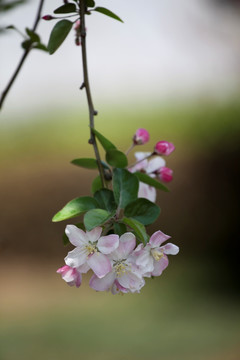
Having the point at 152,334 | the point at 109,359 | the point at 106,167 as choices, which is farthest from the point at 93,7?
the point at 152,334

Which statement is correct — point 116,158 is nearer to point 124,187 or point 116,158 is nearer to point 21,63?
point 124,187

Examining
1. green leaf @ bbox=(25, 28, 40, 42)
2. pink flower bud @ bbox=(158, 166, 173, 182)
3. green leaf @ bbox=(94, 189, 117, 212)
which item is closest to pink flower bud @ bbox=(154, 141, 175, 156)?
pink flower bud @ bbox=(158, 166, 173, 182)

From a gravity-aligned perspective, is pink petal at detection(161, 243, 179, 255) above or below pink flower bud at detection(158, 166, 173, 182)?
below

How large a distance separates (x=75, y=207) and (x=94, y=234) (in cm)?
4

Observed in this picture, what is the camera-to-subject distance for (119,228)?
0.49m

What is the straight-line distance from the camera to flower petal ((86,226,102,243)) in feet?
1.54

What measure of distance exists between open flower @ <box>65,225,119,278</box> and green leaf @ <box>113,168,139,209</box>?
2.2 inches

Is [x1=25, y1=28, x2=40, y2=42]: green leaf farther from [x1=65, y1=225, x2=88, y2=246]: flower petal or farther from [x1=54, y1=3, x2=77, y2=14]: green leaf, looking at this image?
[x1=65, y1=225, x2=88, y2=246]: flower petal

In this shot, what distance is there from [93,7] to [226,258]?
3438mm

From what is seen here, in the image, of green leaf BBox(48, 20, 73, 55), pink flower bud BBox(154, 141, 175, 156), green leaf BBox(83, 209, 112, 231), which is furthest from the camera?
pink flower bud BBox(154, 141, 175, 156)

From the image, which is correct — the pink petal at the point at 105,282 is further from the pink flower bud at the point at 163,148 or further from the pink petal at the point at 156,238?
the pink flower bud at the point at 163,148

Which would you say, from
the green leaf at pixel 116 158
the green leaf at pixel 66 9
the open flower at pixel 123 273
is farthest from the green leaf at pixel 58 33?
the open flower at pixel 123 273

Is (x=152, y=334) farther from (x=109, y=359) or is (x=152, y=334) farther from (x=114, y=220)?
(x=114, y=220)

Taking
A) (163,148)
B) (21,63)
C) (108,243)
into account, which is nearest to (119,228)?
(108,243)
